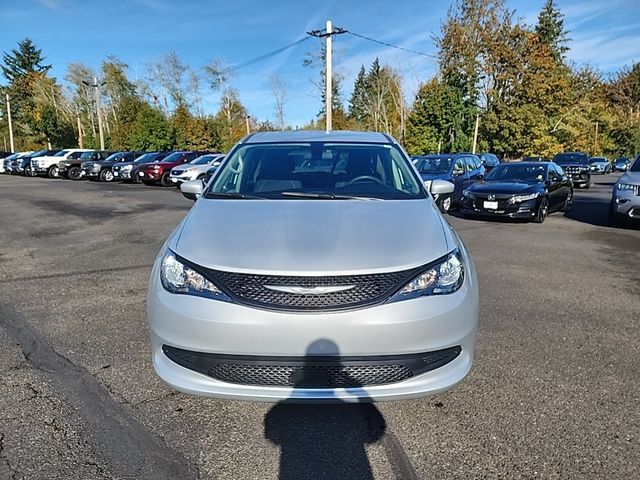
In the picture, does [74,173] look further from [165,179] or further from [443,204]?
[443,204]

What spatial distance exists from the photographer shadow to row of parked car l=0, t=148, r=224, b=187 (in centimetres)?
1678

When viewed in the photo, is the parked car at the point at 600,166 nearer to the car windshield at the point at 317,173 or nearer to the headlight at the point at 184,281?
the car windshield at the point at 317,173

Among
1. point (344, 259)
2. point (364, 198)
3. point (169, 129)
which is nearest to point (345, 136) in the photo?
point (364, 198)

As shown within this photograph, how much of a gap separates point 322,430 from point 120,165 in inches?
1014

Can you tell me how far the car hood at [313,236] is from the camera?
2.45 metres

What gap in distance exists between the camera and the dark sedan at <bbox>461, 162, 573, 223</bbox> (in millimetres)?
10898

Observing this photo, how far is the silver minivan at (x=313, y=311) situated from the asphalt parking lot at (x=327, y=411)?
0.36 metres

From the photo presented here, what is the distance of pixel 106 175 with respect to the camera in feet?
86.7

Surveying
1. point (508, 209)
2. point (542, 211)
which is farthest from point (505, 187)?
point (542, 211)

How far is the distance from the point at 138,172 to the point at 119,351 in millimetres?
21491

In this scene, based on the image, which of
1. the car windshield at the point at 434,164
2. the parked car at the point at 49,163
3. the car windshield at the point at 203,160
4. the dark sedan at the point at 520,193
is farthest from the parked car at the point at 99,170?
the dark sedan at the point at 520,193

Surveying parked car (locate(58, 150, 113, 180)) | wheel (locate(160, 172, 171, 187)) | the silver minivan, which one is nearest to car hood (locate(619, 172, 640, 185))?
the silver minivan

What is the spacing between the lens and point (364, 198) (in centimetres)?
347

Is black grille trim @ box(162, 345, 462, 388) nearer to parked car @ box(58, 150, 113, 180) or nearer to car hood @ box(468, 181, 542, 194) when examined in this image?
car hood @ box(468, 181, 542, 194)
